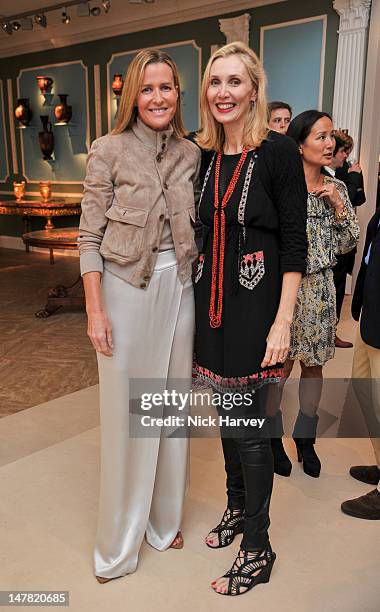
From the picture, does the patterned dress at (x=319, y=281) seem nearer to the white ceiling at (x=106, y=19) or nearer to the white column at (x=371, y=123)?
the white column at (x=371, y=123)

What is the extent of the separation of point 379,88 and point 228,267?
5.28 meters

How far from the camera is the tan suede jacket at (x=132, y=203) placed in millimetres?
1688

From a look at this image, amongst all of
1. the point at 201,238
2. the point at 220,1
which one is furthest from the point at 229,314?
the point at 220,1

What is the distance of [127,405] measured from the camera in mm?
1821

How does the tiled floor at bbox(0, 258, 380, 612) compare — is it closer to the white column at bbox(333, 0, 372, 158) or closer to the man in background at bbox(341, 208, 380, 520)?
the man in background at bbox(341, 208, 380, 520)

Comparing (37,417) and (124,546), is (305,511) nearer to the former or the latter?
(124,546)

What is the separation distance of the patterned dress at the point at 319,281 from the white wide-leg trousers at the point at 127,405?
0.74 m

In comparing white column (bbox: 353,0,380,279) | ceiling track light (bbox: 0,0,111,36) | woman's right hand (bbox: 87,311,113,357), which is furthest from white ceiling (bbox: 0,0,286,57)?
woman's right hand (bbox: 87,311,113,357)

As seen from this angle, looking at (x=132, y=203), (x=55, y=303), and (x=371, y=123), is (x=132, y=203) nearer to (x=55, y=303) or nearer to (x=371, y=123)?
(x=55, y=303)

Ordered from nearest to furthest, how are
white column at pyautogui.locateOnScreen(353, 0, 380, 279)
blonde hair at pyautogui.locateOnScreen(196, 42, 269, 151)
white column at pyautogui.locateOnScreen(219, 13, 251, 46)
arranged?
blonde hair at pyautogui.locateOnScreen(196, 42, 269, 151)
white column at pyautogui.locateOnScreen(353, 0, 380, 279)
white column at pyautogui.locateOnScreen(219, 13, 251, 46)

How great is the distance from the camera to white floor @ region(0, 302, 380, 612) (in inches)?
72.2

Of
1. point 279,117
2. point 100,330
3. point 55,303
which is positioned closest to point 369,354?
point 100,330

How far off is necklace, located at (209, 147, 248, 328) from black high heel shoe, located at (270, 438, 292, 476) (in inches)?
42.9

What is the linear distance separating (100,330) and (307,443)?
1385 mm
